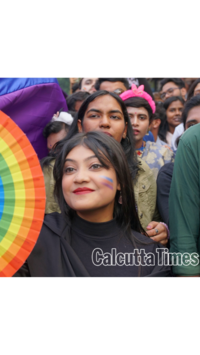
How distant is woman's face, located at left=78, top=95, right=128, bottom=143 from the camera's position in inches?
94.3

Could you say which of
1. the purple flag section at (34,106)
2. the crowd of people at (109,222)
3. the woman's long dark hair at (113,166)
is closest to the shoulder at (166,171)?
the crowd of people at (109,222)

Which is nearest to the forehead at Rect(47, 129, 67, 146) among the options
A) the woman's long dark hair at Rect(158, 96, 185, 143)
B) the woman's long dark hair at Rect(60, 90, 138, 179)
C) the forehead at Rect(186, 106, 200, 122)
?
the woman's long dark hair at Rect(60, 90, 138, 179)

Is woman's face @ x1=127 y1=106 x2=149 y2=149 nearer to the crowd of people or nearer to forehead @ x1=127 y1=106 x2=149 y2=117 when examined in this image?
forehead @ x1=127 y1=106 x2=149 y2=117

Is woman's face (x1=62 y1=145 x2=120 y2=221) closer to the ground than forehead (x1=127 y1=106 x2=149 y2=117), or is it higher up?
closer to the ground

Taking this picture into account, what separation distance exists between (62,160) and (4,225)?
1.58 ft

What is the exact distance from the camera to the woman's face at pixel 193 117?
8.87 ft

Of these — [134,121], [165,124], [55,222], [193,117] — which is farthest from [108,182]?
[165,124]

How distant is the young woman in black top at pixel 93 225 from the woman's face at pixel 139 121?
3.21 ft

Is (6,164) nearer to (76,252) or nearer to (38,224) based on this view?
(38,224)

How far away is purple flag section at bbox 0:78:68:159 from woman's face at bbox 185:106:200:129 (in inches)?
37.4

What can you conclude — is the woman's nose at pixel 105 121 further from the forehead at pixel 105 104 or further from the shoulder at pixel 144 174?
the shoulder at pixel 144 174

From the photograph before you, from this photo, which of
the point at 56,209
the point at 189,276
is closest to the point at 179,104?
the point at 56,209

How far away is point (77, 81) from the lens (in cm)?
497

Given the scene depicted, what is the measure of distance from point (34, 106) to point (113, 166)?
0.91 meters
